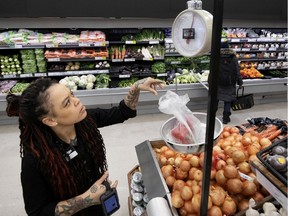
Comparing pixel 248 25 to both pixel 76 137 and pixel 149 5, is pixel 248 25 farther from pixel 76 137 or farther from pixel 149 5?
pixel 76 137

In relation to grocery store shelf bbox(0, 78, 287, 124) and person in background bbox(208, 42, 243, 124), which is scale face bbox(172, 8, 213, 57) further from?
person in background bbox(208, 42, 243, 124)

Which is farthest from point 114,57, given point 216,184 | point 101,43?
point 216,184

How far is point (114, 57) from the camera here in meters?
4.74

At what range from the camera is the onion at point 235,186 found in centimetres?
135

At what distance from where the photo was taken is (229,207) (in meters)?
1.31

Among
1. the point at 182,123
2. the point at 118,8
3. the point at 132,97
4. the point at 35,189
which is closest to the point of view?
the point at 182,123

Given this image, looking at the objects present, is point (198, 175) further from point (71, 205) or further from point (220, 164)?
point (71, 205)

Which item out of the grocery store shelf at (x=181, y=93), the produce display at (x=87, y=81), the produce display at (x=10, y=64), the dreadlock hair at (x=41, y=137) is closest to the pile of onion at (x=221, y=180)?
the dreadlock hair at (x=41, y=137)

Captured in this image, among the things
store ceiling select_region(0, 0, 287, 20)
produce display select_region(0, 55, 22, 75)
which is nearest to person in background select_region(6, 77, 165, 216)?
store ceiling select_region(0, 0, 287, 20)

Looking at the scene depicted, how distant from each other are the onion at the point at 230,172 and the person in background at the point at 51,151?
0.72 m

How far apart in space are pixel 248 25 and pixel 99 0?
10.4ft

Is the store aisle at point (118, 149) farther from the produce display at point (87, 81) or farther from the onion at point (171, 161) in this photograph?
the onion at point (171, 161)

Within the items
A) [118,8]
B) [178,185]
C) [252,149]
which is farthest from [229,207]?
[118,8]

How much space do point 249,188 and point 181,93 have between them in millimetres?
3505
